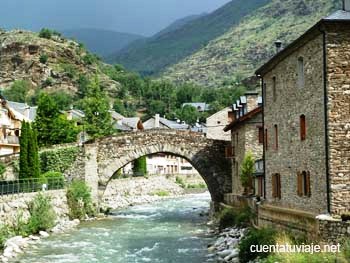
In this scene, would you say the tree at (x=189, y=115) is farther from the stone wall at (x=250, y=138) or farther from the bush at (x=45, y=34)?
the stone wall at (x=250, y=138)

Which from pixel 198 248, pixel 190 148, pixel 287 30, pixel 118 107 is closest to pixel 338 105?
pixel 198 248

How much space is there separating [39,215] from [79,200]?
876 centimetres

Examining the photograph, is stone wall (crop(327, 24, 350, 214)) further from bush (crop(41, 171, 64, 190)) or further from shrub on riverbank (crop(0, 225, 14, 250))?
bush (crop(41, 171, 64, 190))

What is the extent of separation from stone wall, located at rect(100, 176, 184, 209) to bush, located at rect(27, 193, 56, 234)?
18680 millimetres

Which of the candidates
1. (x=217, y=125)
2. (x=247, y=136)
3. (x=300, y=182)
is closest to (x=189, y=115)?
(x=217, y=125)

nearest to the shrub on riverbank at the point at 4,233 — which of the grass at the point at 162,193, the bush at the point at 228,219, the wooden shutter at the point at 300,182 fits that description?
the bush at the point at 228,219

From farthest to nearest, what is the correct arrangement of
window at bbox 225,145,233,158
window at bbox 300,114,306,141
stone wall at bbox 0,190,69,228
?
window at bbox 225,145,233,158 → stone wall at bbox 0,190,69,228 → window at bbox 300,114,306,141

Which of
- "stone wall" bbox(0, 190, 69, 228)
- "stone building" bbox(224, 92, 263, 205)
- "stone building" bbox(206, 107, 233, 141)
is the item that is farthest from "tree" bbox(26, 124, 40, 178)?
"stone building" bbox(206, 107, 233, 141)

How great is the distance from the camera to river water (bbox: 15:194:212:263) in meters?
27.0

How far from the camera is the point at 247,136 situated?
120 ft

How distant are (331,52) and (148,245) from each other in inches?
598

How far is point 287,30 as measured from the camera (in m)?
180

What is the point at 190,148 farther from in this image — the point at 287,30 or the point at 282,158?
the point at 287,30

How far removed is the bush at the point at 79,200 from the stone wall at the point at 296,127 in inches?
692
